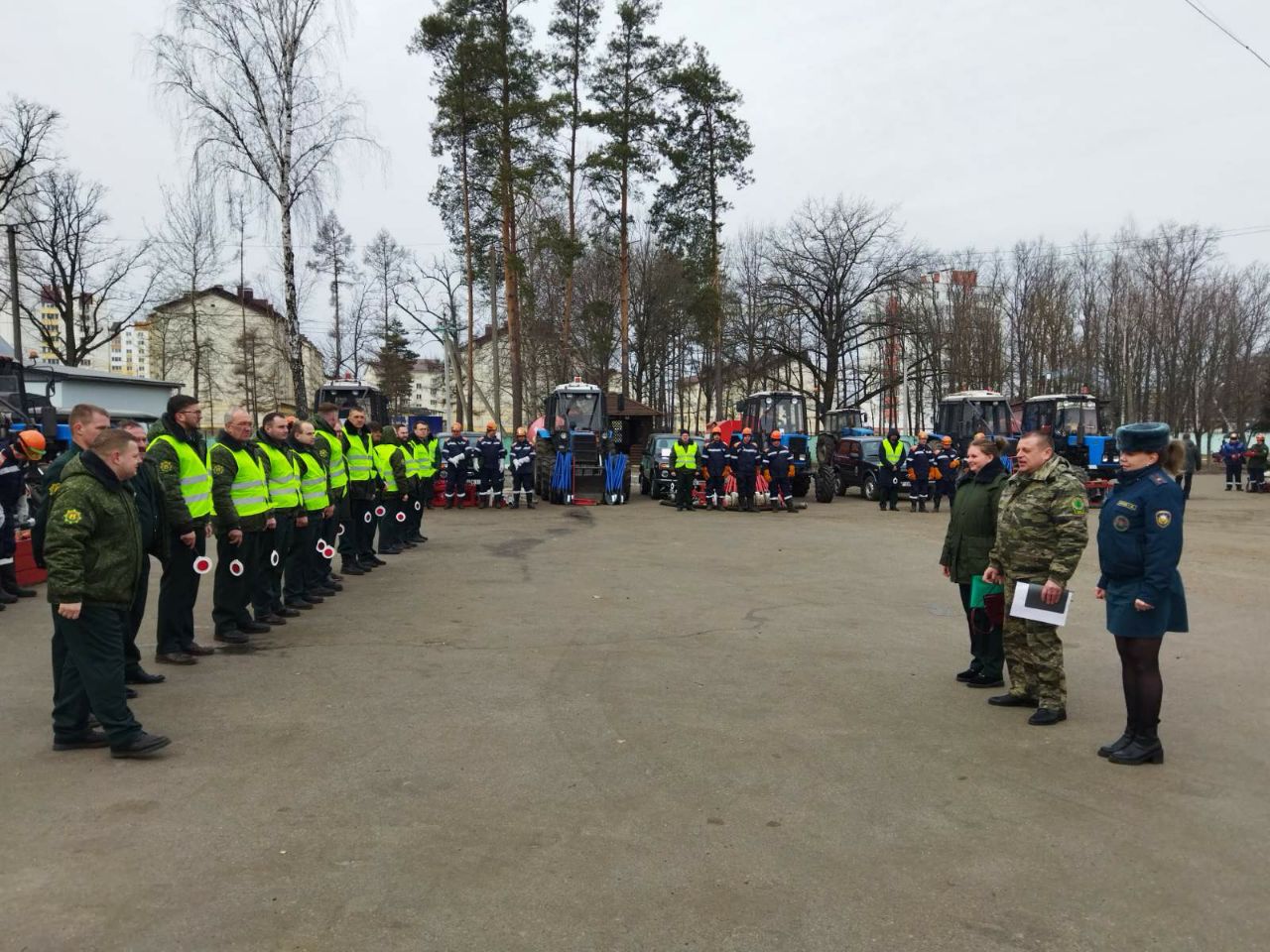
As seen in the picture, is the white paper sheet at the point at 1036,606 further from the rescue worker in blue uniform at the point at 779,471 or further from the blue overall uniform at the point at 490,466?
the blue overall uniform at the point at 490,466

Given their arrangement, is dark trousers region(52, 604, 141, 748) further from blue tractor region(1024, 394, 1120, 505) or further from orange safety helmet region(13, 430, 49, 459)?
blue tractor region(1024, 394, 1120, 505)

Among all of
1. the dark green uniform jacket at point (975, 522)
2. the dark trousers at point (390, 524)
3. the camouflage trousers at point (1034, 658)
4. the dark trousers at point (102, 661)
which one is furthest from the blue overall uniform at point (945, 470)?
the dark trousers at point (102, 661)

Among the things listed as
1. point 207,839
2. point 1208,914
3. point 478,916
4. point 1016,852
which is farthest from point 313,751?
point 1208,914

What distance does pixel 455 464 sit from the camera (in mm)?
20312

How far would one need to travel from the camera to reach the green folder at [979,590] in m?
5.87

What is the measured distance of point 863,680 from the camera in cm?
635

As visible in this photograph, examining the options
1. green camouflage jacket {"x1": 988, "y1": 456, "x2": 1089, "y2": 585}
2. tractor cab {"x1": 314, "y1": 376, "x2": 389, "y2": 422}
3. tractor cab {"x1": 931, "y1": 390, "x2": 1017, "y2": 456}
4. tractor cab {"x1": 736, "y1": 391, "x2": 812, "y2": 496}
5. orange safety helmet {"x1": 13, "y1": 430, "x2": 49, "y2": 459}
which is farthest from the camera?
tractor cab {"x1": 736, "y1": 391, "x2": 812, "y2": 496}

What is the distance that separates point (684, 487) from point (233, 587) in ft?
47.1

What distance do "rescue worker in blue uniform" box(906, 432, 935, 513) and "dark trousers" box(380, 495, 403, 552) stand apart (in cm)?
1298

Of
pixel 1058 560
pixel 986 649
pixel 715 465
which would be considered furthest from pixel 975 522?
pixel 715 465

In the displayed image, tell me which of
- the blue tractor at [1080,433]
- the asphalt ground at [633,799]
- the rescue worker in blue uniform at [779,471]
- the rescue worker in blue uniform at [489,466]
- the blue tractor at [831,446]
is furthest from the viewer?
the blue tractor at [831,446]

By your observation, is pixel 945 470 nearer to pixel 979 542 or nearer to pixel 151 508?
pixel 979 542

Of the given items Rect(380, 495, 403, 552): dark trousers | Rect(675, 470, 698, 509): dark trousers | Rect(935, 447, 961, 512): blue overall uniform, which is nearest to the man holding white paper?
Rect(380, 495, 403, 552): dark trousers

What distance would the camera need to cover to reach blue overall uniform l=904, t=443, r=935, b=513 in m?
20.9
